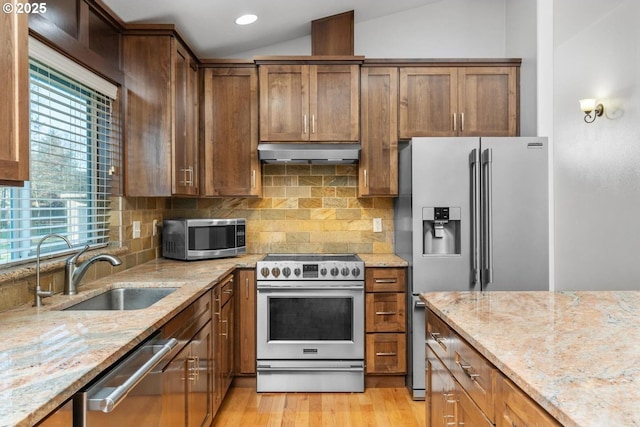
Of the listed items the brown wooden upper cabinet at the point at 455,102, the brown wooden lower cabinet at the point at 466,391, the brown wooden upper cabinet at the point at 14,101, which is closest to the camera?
the brown wooden lower cabinet at the point at 466,391

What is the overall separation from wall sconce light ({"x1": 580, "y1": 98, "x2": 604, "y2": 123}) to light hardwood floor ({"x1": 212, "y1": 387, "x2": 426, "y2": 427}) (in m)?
2.54

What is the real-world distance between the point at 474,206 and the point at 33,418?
2.67 m

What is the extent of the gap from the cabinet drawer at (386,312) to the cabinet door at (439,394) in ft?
3.64

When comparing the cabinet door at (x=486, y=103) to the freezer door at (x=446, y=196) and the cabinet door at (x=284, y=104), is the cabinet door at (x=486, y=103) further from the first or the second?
the cabinet door at (x=284, y=104)

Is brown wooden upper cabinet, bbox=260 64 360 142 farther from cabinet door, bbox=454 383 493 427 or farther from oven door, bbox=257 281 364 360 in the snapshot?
cabinet door, bbox=454 383 493 427

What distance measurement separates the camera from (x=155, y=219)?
3359 millimetres

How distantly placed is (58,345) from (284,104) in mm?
2464

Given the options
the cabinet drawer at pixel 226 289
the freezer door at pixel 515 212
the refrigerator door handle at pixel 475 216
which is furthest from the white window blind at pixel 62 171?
the freezer door at pixel 515 212

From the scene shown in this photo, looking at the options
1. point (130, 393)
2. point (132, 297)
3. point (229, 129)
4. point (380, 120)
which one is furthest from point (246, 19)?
point (130, 393)

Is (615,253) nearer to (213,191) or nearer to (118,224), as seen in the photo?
(213,191)

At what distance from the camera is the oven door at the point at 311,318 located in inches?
121

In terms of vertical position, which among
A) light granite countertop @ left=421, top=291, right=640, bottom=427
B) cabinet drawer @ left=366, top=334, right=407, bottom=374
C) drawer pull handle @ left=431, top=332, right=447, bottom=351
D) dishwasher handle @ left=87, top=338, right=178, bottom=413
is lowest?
cabinet drawer @ left=366, top=334, right=407, bottom=374

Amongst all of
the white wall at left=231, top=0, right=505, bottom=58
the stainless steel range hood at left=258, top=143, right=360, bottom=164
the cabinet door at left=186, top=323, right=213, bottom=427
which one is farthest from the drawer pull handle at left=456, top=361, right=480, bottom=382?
the white wall at left=231, top=0, right=505, bottom=58

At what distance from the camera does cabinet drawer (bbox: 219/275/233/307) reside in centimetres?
271
